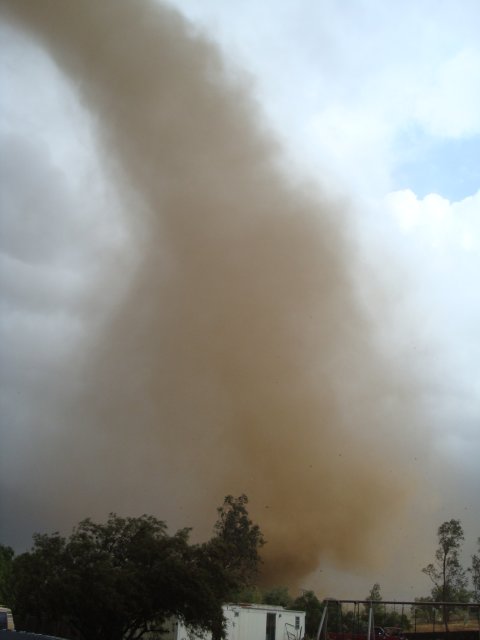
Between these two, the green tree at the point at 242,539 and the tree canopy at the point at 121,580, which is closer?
the tree canopy at the point at 121,580

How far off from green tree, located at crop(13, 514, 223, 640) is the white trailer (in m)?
9.90

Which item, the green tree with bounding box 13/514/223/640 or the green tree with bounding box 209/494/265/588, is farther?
the green tree with bounding box 209/494/265/588

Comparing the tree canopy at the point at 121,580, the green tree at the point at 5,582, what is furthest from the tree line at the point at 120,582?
the green tree at the point at 5,582

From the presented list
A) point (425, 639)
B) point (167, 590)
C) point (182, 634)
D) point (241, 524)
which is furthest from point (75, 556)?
point (241, 524)

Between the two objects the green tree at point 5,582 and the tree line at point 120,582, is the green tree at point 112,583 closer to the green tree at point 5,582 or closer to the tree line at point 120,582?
the tree line at point 120,582

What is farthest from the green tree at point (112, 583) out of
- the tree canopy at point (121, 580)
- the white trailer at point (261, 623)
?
the white trailer at point (261, 623)

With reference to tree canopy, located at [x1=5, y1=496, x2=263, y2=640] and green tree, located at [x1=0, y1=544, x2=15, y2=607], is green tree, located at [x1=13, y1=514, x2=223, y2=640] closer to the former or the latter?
tree canopy, located at [x1=5, y1=496, x2=263, y2=640]

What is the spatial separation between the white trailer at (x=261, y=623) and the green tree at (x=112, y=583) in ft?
32.5

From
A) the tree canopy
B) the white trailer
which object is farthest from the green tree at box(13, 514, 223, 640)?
the white trailer

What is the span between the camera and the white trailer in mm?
44000

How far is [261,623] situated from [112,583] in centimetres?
1762

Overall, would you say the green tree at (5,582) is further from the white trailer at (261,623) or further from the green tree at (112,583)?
the white trailer at (261,623)

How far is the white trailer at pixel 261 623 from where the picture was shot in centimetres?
4400

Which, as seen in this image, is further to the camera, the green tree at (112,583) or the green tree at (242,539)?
the green tree at (242,539)
